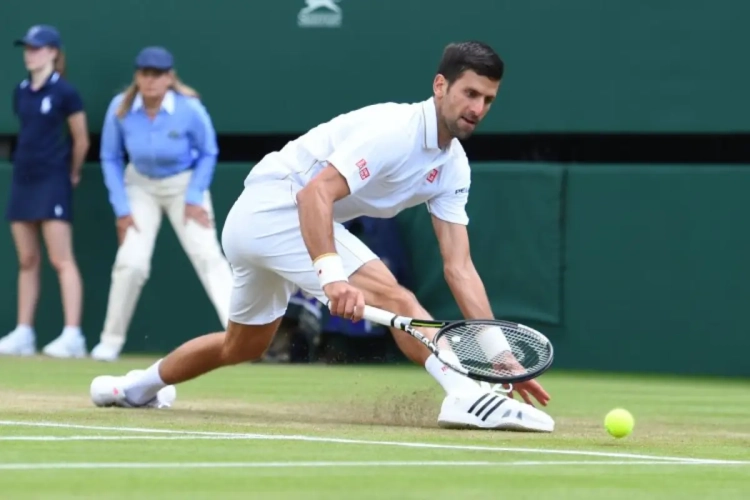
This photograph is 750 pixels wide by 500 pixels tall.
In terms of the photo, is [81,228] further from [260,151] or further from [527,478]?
[527,478]

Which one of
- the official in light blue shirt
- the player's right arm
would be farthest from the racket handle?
the official in light blue shirt

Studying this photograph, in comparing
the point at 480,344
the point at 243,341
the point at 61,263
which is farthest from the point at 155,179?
the point at 480,344

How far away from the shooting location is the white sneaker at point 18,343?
38.9ft

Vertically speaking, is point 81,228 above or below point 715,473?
below

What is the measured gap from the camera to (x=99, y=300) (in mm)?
12406

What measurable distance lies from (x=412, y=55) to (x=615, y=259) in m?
1.99

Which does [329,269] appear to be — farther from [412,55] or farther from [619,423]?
[412,55]

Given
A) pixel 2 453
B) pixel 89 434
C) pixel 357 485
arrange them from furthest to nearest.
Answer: pixel 89 434 < pixel 2 453 < pixel 357 485

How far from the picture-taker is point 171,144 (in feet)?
37.6

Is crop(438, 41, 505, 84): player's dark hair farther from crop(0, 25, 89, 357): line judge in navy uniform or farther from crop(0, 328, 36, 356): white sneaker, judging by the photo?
crop(0, 328, 36, 356): white sneaker

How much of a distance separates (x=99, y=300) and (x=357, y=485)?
Result: 318 inches

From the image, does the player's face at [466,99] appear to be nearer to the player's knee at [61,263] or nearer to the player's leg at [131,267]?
the player's leg at [131,267]

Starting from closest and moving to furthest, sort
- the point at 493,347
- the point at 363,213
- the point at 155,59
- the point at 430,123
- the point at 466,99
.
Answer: the point at 493,347 < the point at 466,99 < the point at 430,123 < the point at 363,213 < the point at 155,59

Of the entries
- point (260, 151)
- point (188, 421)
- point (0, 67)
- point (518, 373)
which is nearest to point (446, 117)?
point (518, 373)
